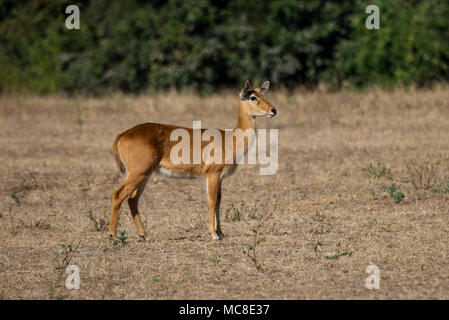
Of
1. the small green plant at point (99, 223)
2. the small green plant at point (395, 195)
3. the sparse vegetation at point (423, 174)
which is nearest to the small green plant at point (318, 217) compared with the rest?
the small green plant at point (395, 195)

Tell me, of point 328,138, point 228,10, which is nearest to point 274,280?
point 328,138

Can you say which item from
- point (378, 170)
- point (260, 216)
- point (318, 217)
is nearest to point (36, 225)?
point (260, 216)

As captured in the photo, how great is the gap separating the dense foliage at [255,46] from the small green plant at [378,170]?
30.9 ft

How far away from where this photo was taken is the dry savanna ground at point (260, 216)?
6.73 metres

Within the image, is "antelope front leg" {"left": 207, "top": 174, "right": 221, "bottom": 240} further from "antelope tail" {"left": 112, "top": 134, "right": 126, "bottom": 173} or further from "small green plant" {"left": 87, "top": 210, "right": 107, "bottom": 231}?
"small green plant" {"left": 87, "top": 210, "right": 107, "bottom": 231}

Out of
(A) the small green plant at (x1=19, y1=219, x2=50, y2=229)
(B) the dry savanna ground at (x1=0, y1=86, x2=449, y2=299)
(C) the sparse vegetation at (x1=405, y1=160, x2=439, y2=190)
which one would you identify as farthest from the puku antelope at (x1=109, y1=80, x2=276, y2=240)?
(C) the sparse vegetation at (x1=405, y1=160, x2=439, y2=190)

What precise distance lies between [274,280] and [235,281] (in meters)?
0.34

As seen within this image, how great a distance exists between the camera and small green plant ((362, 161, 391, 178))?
440 inches

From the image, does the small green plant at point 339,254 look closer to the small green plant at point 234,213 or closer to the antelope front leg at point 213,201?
the antelope front leg at point 213,201

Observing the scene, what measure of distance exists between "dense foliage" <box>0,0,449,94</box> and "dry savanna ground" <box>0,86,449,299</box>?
13.0 feet

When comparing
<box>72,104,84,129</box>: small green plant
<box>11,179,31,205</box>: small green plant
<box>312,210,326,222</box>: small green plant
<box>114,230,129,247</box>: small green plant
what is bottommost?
<box>114,230,129,247</box>: small green plant

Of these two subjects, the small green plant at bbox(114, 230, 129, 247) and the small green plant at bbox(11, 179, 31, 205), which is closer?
the small green plant at bbox(114, 230, 129, 247)
